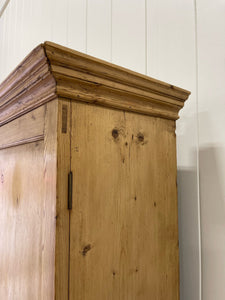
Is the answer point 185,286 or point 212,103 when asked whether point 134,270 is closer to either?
point 185,286

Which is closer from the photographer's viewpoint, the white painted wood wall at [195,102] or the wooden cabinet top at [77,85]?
the wooden cabinet top at [77,85]

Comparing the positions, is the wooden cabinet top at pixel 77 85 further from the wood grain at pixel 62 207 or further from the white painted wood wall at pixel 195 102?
the white painted wood wall at pixel 195 102

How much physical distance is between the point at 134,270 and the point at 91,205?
0.20 meters

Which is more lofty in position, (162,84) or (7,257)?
(162,84)

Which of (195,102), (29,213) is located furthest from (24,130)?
(195,102)

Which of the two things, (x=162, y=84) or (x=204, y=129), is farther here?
(x=204, y=129)

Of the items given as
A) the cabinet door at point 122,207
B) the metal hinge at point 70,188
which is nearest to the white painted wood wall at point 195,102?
the cabinet door at point 122,207

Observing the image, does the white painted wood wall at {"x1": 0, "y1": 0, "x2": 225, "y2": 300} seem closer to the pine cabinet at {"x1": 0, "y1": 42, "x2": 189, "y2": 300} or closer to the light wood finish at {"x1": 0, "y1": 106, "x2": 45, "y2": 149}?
the pine cabinet at {"x1": 0, "y1": 42, "x2": 189, "y2": 300}

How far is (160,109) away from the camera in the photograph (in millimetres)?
645

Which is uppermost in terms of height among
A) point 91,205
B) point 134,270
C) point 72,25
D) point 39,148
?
point 72,25

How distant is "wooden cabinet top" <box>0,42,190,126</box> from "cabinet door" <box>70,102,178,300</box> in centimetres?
3

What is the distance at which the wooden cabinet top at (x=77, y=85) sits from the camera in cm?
44

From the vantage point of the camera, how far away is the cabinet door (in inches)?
18.7

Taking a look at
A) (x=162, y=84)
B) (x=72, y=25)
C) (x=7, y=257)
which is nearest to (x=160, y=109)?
(x=162, y=84)
